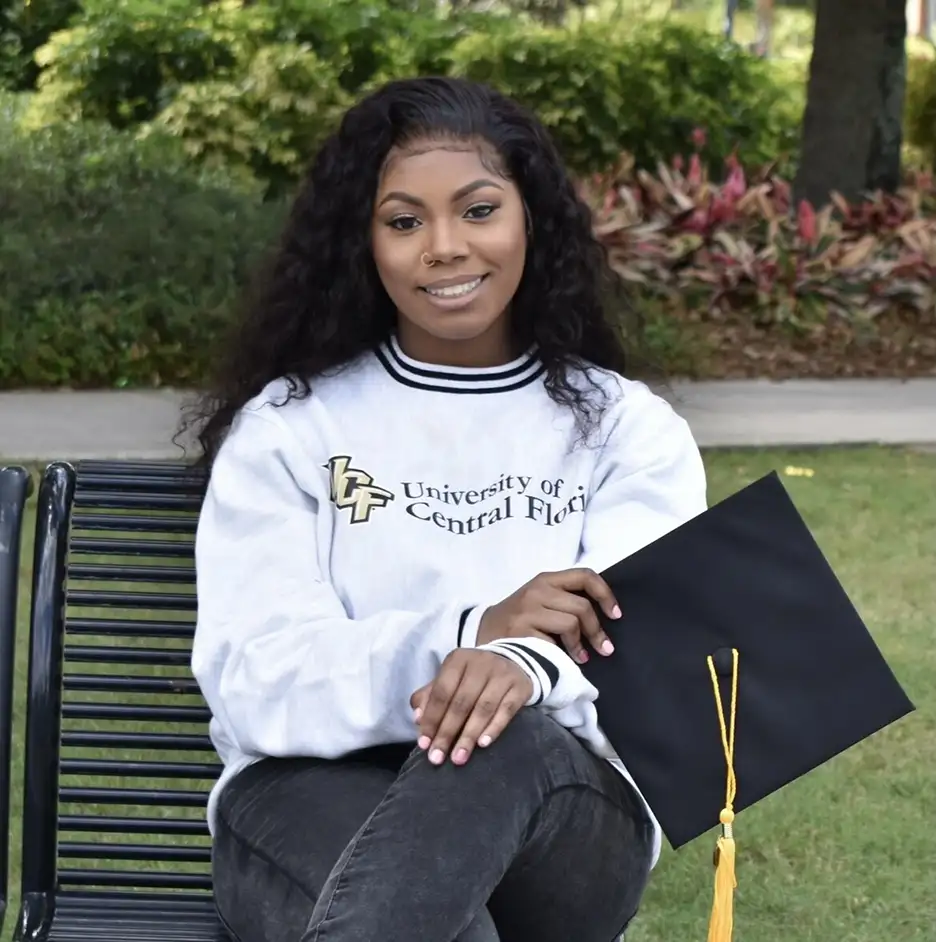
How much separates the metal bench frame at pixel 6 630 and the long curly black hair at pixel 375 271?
0.31 metres

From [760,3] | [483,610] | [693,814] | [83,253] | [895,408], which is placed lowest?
[760,3]

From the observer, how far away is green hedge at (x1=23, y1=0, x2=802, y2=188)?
11250 mm

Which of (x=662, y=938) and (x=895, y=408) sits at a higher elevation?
(x=662, y=938)

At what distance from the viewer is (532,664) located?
7.14 feet

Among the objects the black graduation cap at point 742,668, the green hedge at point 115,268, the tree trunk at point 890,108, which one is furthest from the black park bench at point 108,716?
the tree trunk at point 890,108

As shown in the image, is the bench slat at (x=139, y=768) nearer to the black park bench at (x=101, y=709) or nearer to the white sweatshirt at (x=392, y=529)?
the black park bench at (x=101, y=709)

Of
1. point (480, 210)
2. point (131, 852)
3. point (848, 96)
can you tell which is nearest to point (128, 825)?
point (131, 852)

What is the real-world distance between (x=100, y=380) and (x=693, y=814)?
6.54 metres

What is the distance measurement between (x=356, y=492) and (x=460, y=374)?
0.27 meters

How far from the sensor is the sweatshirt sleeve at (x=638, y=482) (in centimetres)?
247

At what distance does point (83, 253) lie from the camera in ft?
27.9

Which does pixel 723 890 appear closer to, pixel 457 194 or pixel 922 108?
pixel 457 194

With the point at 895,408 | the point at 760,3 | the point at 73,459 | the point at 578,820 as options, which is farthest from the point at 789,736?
the point at 760,3

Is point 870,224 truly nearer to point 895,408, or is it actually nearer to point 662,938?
point 895,408
